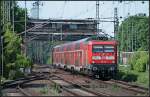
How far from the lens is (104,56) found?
123 feet

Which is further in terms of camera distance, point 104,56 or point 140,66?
point 140,66

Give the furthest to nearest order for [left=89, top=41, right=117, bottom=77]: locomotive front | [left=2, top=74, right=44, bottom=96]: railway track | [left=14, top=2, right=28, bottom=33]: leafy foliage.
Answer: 1. [left=14, top=2, right=28, bottom=33]: leafy foliage
2. [left=89, top=41, right=117, bottom=77]: locomotive front
3. [left=2, top=74, right=44, bottom=96]: railway track

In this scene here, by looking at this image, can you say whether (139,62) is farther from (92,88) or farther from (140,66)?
(92,88)

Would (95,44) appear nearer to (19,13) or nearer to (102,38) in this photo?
(102,38)

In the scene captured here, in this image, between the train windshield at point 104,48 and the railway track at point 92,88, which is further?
the train windshield at point 104,48

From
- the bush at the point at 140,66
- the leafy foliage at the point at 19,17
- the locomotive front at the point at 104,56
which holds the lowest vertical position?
the bush at the point at 140,66

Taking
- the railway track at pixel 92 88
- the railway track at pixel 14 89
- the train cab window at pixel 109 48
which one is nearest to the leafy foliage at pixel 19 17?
the railway track at pixel 92 88

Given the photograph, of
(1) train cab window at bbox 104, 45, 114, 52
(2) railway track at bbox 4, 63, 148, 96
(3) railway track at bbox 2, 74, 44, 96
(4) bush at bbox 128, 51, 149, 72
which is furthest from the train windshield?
(4) bush at bbox 128, 51, 149, 72

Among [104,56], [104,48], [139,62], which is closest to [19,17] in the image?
[139,62]

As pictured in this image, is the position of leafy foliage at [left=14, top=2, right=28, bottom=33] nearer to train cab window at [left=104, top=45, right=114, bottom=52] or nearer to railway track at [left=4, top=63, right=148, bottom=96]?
railway track at [left=4, top=63, right=148, bottom=96]

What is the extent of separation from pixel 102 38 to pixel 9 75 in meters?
8.22

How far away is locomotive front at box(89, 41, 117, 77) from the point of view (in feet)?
122

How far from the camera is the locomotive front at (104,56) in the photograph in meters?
37.2

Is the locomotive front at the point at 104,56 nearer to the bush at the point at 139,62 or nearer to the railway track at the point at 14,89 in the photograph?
the railway track at the point at 14,89
